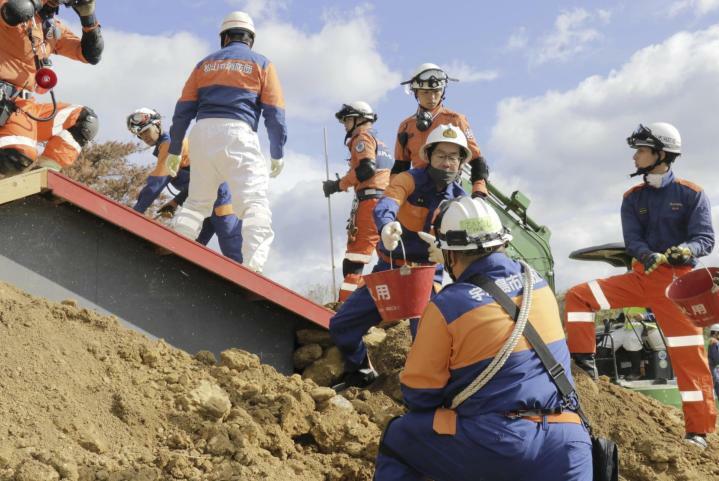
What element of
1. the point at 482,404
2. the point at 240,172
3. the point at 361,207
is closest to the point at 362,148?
the point at 361,207

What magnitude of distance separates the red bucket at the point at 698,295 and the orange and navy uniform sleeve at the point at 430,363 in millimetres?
3294

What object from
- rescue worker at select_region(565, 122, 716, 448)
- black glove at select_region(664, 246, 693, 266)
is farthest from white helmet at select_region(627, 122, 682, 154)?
black glove at select_region(664, 246, 693, 266)

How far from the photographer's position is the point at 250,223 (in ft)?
26.2

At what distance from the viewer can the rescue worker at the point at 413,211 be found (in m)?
6.52

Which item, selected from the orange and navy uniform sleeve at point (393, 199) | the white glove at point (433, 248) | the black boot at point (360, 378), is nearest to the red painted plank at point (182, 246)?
the black boot at point (360, 378)

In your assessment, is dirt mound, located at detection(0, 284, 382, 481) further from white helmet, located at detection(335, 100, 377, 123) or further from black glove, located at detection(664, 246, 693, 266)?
white helmet, located at detection(335, 100, 377, 123)

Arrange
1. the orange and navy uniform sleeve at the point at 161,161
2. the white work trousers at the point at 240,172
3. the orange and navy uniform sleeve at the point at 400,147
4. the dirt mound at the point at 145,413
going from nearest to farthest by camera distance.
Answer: the dirt mound at the point at 145,413 → the white work trousers at the point at 240,172 → the orange and navy uniform sleeve at the point at 400,147 → the orange and navy uniform sleeve at the point at 161,161

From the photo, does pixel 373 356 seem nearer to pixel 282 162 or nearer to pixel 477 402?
pixel 282 162

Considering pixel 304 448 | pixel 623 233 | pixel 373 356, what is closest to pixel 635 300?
pixel 623 233

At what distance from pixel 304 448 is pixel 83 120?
11.3 feet

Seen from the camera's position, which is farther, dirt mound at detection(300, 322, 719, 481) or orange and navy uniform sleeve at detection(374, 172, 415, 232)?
dirt mound at detection(300, 322, 719, 481)

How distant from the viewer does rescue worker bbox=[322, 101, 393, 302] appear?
9.88 m

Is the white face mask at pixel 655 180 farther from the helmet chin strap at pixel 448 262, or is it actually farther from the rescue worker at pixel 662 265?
the helmet chin strap at pixel 448 262

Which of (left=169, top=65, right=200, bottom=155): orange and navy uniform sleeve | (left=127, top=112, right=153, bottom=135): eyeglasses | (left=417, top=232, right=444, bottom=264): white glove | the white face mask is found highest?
(left=127, top=112, right=153, bottom=135): eyeglasses
